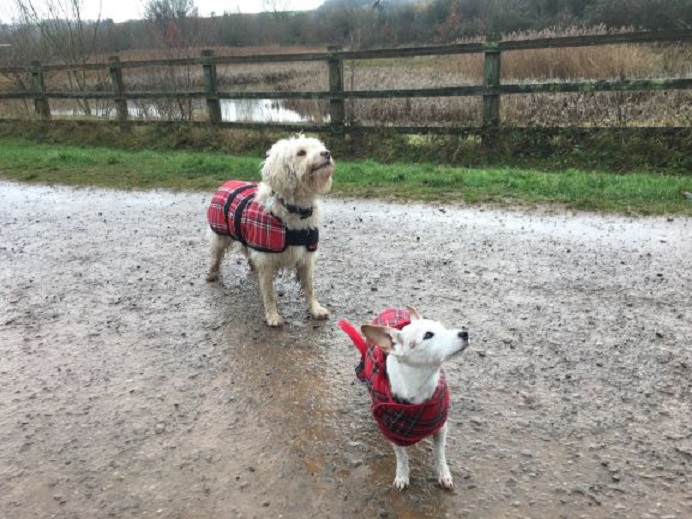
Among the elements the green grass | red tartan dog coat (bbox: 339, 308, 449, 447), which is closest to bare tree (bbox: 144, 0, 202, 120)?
the green grass

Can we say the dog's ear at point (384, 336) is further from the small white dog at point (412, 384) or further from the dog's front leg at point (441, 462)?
the dog's front leg at point (441, 462)

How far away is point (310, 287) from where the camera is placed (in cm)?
506

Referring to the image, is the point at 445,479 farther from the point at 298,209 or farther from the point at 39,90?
the point at 39,90

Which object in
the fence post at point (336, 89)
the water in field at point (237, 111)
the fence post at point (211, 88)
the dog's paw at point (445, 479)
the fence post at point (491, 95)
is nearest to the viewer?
the dog's paw at point (445, 479)

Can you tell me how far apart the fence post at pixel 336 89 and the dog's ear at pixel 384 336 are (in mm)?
9210

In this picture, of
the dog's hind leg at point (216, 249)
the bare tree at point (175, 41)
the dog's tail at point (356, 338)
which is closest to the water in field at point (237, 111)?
the bare tree at point (175, 41)

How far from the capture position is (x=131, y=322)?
5.04m

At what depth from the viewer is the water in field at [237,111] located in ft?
45.5

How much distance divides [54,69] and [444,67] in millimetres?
10891

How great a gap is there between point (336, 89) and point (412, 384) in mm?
9469

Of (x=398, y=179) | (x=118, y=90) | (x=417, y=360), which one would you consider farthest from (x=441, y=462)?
(x=118, y=90)

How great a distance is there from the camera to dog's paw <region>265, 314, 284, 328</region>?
486 cm

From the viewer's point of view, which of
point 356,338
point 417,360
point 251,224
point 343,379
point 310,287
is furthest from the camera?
point 310,287

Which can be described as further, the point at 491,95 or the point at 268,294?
the point at 491,95
